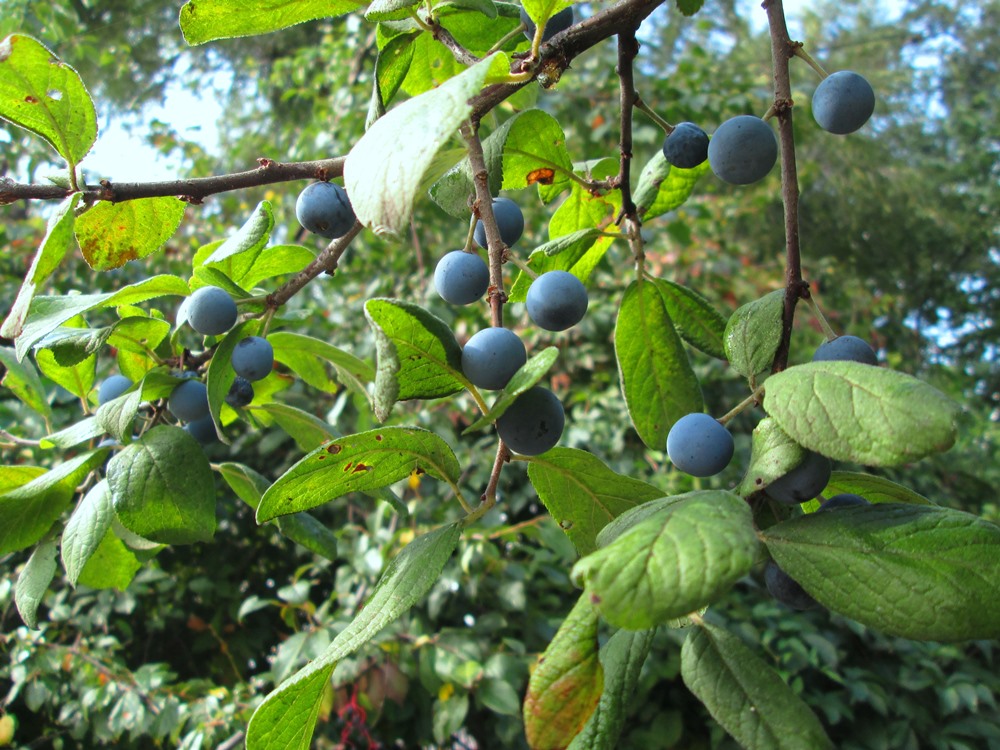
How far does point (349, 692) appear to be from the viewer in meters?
2.10

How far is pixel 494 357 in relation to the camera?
1.63 ft

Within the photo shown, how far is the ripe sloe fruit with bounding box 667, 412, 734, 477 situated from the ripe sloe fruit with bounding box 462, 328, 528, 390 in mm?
148

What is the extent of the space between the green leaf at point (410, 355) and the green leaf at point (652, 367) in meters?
0.25

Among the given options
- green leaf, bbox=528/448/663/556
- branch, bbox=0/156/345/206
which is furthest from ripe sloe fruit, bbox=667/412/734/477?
branch, bbox=0/156/345/206

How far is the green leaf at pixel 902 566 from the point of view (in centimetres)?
40

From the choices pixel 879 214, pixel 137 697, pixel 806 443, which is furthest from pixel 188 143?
pixel 879 214

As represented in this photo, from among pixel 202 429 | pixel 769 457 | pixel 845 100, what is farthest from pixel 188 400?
pixel 845 100

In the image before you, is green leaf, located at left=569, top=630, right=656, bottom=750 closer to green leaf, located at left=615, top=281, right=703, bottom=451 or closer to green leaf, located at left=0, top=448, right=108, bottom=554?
green leaf, located at left=615, top=281, right=703, bottom=451

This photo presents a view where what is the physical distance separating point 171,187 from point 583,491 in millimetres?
401

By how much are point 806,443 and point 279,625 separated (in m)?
2.80

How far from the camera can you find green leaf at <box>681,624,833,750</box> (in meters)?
0.43

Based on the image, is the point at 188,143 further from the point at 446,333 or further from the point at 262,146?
the point at 446,333

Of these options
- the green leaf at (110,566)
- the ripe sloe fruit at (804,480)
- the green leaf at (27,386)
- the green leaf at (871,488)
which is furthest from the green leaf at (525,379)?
the green leaf at (27,386)

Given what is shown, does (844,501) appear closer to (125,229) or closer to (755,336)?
(755,336)
